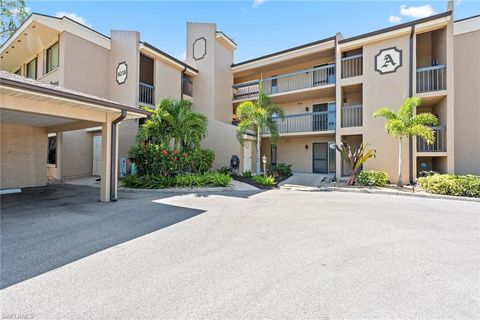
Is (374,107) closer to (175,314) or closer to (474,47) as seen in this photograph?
(474,47)

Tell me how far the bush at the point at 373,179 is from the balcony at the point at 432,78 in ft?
15.6

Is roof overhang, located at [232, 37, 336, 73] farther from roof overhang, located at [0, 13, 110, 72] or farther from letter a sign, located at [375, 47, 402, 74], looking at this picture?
roof overhang, located at [0, 13, 110, 72]

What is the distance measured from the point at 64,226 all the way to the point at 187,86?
14045mm

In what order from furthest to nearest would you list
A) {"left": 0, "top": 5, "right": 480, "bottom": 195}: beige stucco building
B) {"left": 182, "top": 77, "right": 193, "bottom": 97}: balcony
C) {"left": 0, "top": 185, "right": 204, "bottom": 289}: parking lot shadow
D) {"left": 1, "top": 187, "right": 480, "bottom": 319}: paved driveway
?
{"left": 182, "top": 77, "right": 193, "bottom": 97}: balcony → {"left": 0, "top": 5, "right": 480, "bottom": 195}: beige stucco building → {"left": 0, "top": 185, "right": 204, "bottom": 289}: parking lot shadow → {"left": 1, "top": 187, "right": 480, "bottom": 319}: paved driveway

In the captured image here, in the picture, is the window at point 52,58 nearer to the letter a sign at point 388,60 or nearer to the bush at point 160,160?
the bush at point 160,160

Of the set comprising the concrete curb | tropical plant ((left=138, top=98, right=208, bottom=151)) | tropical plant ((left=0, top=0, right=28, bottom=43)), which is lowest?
the concrete curb

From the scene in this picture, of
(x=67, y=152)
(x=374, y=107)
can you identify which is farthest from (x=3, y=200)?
(x=374, y=107)

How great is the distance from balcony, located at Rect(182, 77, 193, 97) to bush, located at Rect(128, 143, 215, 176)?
24.0ft

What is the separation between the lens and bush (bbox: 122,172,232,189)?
1015 centimetres

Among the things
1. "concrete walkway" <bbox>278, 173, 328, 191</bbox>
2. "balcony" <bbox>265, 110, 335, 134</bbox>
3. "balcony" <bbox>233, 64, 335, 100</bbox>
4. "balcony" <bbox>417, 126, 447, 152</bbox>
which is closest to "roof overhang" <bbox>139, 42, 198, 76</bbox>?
"balcony" <bbox>233, 64, 335, 100</bbox>

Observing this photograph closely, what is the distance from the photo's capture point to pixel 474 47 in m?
11.3

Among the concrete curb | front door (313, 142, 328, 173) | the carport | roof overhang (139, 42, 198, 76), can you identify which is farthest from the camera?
front door (313, 142, 328, 173)

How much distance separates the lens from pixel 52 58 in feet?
44.8

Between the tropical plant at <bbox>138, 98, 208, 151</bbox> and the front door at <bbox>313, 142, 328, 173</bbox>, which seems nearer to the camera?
the tropical plant at <bbox>138, 98, 208, 151</bbox>
